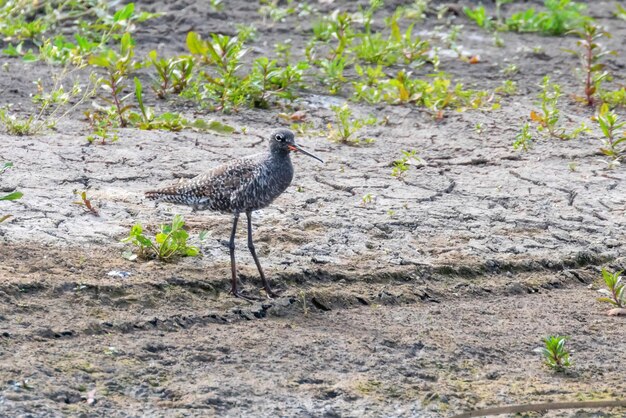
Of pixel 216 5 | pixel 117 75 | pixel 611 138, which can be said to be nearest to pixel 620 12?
pixel 611 138

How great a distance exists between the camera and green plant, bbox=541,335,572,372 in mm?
5910

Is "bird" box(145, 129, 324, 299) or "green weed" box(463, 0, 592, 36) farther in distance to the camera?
"green weed" box(463, 0, 592, 36)

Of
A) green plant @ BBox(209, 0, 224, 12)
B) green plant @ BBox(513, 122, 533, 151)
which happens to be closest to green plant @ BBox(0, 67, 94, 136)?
green plant @ BBox(209, 0, 224, 12)

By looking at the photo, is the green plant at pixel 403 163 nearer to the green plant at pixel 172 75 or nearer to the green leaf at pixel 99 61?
the green plant at pixel 172 75

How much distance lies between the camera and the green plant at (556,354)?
591 centimetres

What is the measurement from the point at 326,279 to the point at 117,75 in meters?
3.39

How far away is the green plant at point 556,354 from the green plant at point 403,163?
3.10 meters

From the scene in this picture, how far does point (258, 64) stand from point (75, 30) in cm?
243

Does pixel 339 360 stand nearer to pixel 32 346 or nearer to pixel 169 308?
pixel 169 308

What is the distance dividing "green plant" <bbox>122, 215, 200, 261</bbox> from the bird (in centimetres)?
21

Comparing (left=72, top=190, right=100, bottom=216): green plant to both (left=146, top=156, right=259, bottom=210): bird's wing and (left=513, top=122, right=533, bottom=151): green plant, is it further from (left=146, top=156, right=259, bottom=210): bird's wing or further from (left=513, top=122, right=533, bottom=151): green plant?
(left=513, top=122, right=533, bottom=151): green plant

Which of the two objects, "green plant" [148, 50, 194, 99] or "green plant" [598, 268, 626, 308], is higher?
"green plant" [148, 50, 194, 99]

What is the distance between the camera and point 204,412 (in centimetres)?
529

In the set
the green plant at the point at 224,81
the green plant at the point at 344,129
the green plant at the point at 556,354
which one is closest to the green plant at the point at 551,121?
the green plant at the point at 344,129
